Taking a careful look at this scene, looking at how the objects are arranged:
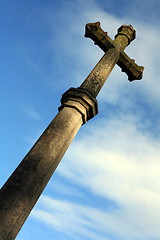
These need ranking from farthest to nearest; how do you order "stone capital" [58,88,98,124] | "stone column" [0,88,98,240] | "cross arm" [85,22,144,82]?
"cross arm" [85,22,144,82], "stone capital" [58,88,98,124], "stone column" [0,88,98,240]

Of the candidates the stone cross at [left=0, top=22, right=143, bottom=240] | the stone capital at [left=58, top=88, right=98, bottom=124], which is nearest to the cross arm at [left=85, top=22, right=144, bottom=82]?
the stone cross at [left=0, top=22, right=143, bottom=240]

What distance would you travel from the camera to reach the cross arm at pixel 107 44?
244 inches

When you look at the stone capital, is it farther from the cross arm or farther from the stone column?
the cross arm

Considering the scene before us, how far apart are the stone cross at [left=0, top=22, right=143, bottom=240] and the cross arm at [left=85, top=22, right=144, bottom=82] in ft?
1.70

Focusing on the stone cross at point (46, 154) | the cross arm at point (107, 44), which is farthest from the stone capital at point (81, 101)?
the cross arm at point (107, 44)

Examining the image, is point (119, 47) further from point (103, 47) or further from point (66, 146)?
point (66, 146)

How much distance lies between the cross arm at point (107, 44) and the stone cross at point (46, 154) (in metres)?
0.52

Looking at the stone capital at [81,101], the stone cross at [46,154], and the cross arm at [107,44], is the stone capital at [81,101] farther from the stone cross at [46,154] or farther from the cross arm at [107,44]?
the cross arm at [107,44]

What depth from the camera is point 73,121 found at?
392 cm

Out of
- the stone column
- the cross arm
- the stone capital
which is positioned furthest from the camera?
the cross arm

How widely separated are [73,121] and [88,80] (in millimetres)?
1404

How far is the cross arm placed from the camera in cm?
619

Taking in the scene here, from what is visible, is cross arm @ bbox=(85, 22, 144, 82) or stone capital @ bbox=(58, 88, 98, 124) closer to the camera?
stone capital @ bbox=(58, 88, 98, 124)

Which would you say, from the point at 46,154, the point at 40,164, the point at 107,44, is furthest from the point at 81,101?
the point at 107,44
